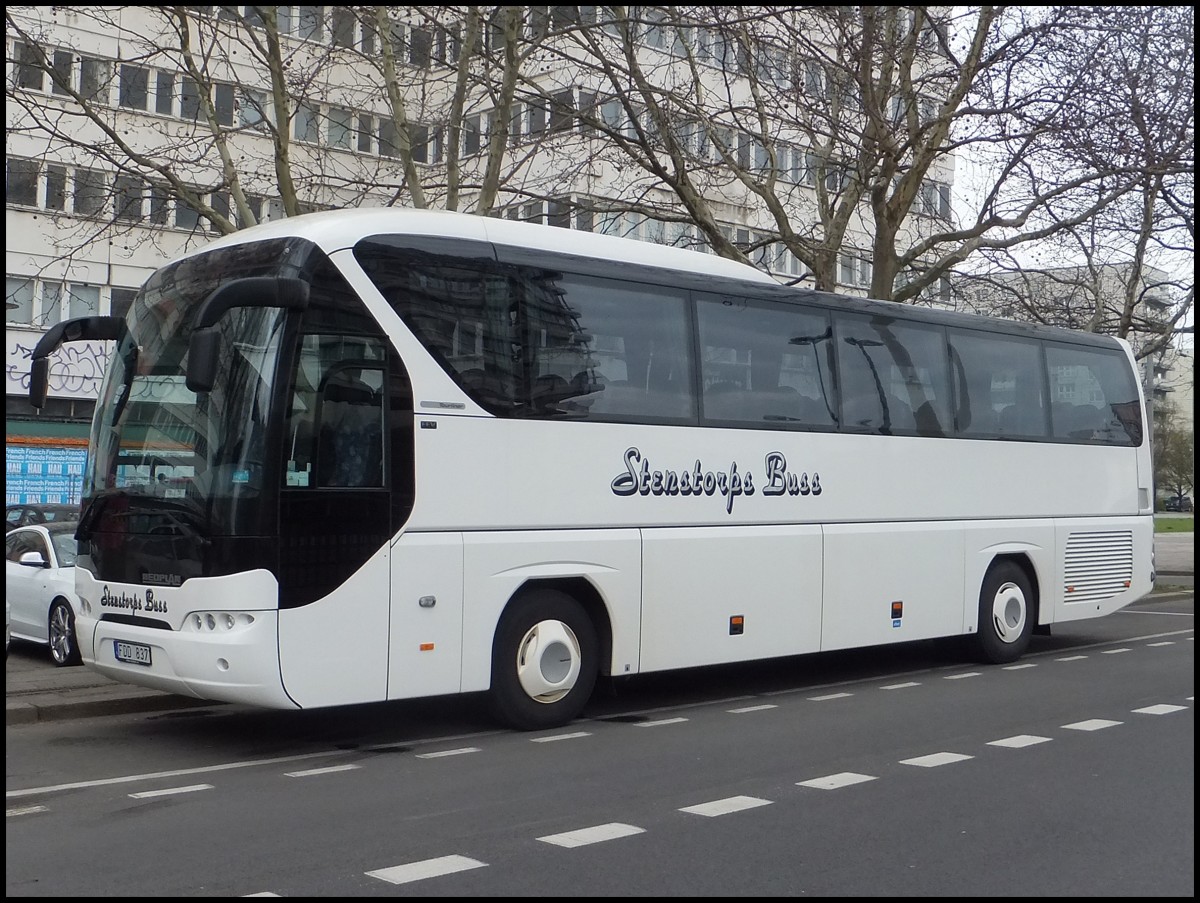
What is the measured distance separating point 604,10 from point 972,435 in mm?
7799

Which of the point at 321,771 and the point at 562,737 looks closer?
the point at 321,771

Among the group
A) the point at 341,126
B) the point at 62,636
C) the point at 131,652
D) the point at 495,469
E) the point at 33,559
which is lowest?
the point at 62,636

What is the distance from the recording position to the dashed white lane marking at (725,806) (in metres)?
7.18

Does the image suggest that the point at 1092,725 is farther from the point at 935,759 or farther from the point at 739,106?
the point at 739,106

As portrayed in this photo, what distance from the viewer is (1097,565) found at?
51.3 ft

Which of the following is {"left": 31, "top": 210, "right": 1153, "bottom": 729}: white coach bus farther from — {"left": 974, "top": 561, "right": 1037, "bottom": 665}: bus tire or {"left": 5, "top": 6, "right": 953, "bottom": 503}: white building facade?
{"left": 5, "top": 6, "right": 953, "bottom": 503}: white building facade

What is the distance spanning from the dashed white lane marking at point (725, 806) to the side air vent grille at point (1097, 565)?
881cm

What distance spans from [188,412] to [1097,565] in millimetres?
10570

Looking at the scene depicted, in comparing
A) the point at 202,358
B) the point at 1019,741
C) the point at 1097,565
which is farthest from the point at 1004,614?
the point at 202,358

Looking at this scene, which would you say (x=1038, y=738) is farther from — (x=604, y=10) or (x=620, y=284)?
(x=604, y=10)

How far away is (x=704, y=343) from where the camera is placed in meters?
11.4

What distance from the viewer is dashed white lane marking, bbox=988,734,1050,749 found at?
30.5 ft

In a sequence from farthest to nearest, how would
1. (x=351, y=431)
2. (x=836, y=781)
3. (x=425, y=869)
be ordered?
(x=351, y=431), (x=836, y=781), (x=425, y=869)

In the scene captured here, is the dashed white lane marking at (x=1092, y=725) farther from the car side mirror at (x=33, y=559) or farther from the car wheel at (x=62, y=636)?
the car side mirror at (x=33, y=559)
